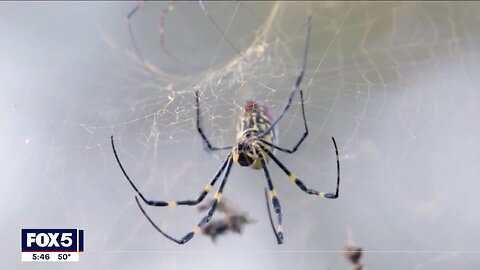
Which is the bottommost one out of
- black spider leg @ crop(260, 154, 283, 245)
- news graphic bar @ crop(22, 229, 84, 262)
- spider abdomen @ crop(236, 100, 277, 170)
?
news graphic bar @ crop(22, 229, 84, 262)

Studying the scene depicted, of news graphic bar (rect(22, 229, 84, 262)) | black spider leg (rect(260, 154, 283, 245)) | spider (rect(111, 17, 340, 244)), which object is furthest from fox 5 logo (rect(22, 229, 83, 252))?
black spider leg (rect(260, 154, 283, 245))

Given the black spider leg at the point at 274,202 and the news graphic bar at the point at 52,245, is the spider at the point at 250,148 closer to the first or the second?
the black spider leg at the point at 274,202

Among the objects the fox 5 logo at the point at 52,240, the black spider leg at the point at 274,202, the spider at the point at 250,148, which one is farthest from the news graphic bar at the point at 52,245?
the black spider leg at the point at 274,202

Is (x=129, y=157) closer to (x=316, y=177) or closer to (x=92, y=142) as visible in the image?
(x=92, y=142)

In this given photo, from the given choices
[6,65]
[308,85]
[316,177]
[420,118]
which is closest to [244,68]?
[308,85]

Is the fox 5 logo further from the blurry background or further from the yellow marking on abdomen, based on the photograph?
the yellow marking on abdomen

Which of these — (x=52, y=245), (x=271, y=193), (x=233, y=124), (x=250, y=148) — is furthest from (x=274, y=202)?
(x=52, y=245)
